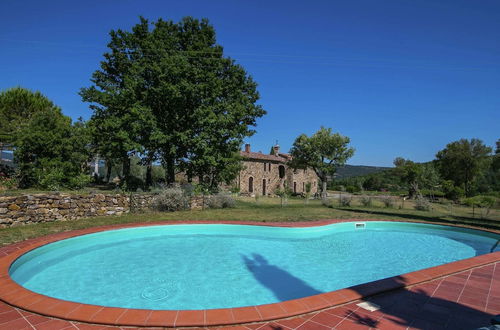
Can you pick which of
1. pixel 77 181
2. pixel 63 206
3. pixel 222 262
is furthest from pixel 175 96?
pixel 222 262

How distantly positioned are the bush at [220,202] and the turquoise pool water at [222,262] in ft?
14.9

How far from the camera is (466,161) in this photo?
29438 mm

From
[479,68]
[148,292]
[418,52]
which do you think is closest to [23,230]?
[148,292]

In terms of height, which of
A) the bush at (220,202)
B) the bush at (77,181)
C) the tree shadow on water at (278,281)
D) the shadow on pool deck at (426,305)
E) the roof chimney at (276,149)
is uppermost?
the roof chimney at (276,149)

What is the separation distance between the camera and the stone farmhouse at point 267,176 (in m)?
29.2

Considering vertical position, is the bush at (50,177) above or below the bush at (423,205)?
above

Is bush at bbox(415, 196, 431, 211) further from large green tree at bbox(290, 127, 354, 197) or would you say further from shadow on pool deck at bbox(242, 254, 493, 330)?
shadow on pool deck at bbox(242, 254, 493, 330)

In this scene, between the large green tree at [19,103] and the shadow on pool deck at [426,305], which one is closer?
the shadow on pool deck at [426,305]

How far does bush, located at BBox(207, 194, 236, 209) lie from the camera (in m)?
13.1

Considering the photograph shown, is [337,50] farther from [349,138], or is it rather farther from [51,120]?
[51,120]

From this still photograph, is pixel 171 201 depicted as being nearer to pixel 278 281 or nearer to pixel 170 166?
pixel 170 166

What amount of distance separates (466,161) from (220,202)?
101 ft

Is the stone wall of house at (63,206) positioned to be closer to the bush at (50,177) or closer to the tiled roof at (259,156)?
the bush at (50,177)

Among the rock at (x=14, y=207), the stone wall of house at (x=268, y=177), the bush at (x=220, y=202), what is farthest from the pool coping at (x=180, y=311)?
the stone wall of house at (x=268, y=177)
